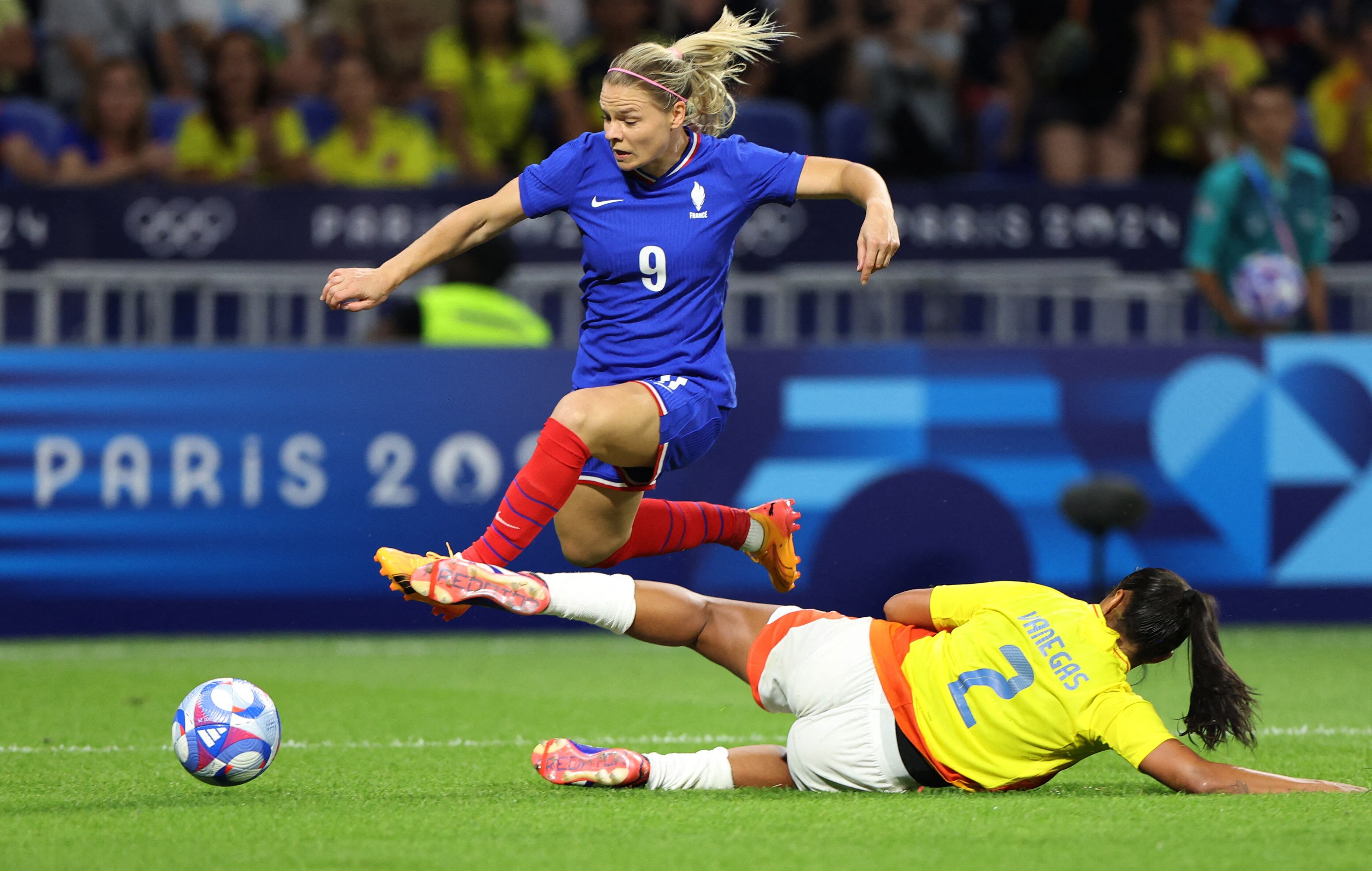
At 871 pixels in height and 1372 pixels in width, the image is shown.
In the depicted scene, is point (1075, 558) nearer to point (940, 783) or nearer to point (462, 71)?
point (940, 783)

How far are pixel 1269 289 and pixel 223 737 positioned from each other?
6.77m

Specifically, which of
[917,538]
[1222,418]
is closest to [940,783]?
[917,538]

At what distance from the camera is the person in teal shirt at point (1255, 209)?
9.56 meters

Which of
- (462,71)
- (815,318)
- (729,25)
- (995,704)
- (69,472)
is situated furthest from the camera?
(462,71)

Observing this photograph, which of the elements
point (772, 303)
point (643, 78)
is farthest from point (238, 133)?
point (643, 78)

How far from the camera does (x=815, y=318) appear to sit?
10.6 metres

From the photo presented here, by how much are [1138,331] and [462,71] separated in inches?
181

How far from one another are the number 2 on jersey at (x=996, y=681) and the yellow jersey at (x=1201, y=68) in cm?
761

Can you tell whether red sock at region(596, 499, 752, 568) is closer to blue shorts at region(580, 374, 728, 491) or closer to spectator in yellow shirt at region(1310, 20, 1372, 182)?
blue shorts at region(580, 374, 728, 491)

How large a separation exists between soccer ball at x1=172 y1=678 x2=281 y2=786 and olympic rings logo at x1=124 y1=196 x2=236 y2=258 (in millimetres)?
6002

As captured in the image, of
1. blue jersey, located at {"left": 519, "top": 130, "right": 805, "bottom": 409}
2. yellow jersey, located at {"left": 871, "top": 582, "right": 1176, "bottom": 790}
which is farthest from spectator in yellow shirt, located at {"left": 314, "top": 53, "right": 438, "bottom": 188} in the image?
yellow jersey, located at {"left": 871, "top": 582, "right": 1176, "bottom": 790}

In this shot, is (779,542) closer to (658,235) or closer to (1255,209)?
(658,235)

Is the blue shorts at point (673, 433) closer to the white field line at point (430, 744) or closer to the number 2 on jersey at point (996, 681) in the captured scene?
the white field line at point (430, 744)

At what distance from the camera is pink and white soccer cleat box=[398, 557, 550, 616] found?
4.73 metres
